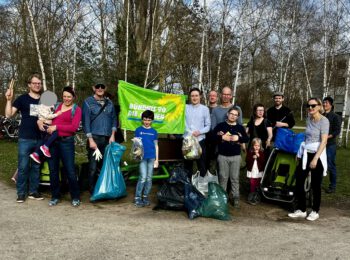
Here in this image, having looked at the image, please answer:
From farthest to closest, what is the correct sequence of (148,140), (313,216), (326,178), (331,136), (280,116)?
(326,178) → (331,136) → (280,116) → (148,140) → (313,216)

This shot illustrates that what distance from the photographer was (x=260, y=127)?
6.17 m

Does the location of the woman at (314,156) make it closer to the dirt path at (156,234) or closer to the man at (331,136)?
the dirt path at (156,234)

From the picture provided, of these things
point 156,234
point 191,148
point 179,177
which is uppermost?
point 191,148

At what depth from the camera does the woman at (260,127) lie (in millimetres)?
6105

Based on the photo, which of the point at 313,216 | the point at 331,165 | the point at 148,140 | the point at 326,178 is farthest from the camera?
the point at 326,178

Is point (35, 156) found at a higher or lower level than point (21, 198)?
higher

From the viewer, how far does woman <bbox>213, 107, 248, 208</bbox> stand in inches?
219

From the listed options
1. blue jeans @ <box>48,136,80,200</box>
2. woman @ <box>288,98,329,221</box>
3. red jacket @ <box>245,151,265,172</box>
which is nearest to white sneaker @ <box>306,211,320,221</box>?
woman @ <box>288,98,329,221</box>

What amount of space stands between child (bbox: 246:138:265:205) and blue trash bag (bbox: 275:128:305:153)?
334mm

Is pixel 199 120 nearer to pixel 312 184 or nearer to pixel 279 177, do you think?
pixel 279 177

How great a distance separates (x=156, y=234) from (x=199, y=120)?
91.5 inches

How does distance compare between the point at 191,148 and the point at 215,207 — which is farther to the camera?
the point at 191,148

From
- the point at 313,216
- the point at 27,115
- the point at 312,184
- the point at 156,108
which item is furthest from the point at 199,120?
the point at 27,115

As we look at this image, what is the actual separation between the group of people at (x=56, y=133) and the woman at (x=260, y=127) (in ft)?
8.02
